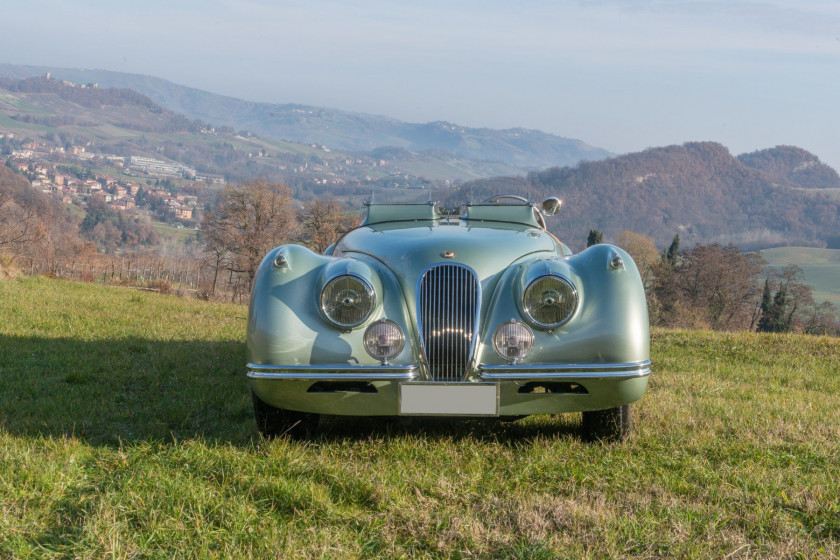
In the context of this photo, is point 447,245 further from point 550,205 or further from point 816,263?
point 816,263

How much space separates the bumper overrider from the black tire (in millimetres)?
333

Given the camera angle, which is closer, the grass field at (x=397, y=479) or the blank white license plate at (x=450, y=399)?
the grass field at (x=397, y=479)

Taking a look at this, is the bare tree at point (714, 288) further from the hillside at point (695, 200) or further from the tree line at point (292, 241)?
the hillside at point (695, 200)

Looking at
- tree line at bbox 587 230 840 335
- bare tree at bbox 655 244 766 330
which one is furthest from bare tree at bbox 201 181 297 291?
bare tree at bbox 655 244 766 330

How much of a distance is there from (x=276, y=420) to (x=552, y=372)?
1.80 metres

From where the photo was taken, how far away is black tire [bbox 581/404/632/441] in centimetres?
453

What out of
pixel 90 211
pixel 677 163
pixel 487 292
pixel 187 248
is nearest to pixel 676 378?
pixel 487 292

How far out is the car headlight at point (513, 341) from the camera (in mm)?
4117

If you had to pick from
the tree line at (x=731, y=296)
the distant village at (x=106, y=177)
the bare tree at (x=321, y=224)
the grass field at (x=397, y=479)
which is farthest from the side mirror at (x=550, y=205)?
the distant village at (x=106, y=177)

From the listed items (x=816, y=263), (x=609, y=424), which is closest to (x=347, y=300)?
(x=609, y=424)

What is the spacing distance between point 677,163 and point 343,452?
179m

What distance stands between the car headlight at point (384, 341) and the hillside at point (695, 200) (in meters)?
115

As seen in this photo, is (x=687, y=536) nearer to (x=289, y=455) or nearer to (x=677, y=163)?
(x=289, y=455)

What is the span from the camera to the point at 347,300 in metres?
4.21
